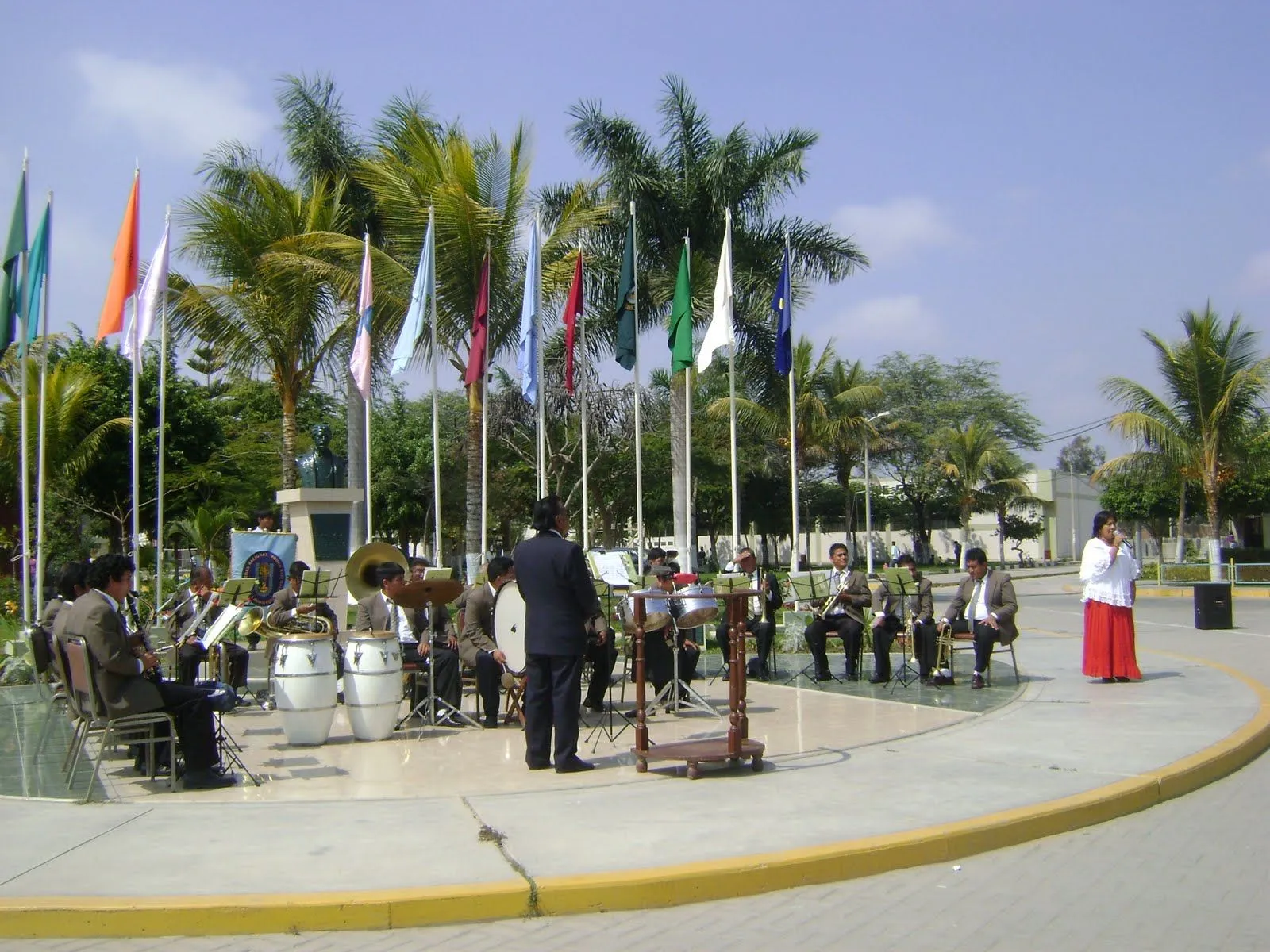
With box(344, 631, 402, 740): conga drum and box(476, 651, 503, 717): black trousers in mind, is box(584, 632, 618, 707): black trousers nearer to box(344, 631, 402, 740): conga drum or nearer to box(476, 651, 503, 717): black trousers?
box(476, 651, 503, 717): black trousers

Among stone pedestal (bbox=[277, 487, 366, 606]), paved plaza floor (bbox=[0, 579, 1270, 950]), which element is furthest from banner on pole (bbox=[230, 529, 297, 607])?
paved plaza floor (bbox=[0, 579, 1270, 950])

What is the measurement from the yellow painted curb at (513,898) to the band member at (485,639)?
5041mm

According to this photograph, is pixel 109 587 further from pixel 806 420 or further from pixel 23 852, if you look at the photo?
pixel 806 420

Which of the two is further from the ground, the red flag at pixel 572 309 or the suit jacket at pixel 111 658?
the red flag at pixel 572 309

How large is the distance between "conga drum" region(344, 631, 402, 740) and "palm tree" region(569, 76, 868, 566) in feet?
52.6

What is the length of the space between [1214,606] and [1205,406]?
16.4 meters

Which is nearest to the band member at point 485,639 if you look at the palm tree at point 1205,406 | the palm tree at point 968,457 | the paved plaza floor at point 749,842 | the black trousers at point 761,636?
the paved plaza floor at point 749,842

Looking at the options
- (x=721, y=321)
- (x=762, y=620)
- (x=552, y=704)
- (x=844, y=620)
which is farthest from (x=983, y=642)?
(x=721, y=321)

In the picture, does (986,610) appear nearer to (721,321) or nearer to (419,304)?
(721,321)

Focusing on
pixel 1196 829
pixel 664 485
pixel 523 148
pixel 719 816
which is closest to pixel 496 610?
pixel 719 816

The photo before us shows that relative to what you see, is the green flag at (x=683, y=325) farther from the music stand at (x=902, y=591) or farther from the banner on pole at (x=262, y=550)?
the banner on pole at (x=262, y=550)

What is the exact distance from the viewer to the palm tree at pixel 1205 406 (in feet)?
116

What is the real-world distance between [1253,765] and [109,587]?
8.54m

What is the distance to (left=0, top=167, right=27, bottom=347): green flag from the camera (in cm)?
1786
